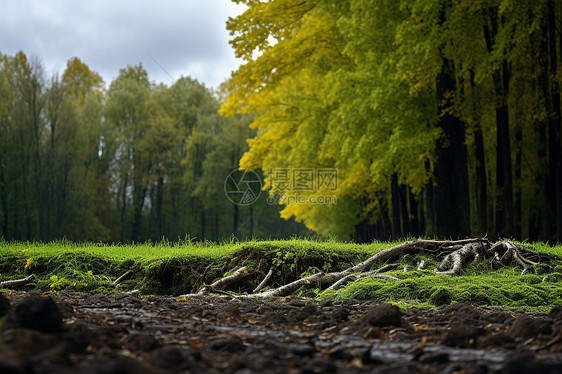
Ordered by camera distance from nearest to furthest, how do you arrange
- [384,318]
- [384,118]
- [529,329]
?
1. [529,329]
2. [384,318]
3. [384,118]

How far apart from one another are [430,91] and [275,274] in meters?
7.95

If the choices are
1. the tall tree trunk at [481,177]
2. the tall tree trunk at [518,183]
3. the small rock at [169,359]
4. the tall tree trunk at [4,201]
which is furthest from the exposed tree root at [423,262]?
the tall tree trunk at [4,201]

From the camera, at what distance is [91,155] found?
36531 millimetres

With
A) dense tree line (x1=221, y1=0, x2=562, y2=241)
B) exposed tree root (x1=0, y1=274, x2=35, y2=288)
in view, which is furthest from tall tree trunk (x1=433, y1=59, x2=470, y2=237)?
exposed tree root (x1=0, y1=274, x2=35, y2=288)

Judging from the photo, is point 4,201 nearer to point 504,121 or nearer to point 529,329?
point 504,121

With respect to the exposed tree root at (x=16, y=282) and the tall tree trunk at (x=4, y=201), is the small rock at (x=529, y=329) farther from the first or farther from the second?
the tall tree trunk at (x=4, y=201)

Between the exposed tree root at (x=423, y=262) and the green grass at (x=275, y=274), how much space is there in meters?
0.18

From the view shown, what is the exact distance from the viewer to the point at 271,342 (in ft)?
Result: 9.19

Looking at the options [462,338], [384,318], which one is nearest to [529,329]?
[462,338]

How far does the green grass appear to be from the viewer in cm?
542

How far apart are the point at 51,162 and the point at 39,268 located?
81.0 feet

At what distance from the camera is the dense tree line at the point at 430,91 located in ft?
37.8

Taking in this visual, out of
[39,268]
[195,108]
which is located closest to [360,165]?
[39,268]

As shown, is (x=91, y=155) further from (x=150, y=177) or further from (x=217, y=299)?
(x=217, y=299)
